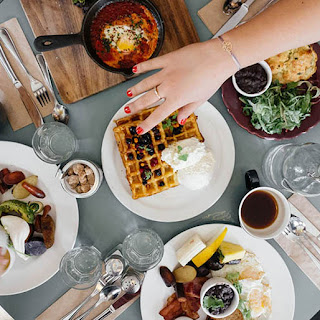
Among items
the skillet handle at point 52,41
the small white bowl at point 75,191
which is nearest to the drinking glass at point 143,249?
the small white bowl at point 75,191

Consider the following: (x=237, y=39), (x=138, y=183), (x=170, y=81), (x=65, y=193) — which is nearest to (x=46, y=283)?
(x=65, y=193)

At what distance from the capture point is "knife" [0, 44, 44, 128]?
6.25 feet

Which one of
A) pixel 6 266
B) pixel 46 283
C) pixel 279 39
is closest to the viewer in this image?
pixel 279 39

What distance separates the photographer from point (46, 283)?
1.97 m

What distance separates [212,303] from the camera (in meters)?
1.83

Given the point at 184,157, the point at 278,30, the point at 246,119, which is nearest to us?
the point at 278,30

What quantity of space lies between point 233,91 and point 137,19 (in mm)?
631

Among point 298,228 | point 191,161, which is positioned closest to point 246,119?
point 191,161

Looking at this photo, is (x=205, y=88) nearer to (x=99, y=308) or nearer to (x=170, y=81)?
(x=170, y=81)

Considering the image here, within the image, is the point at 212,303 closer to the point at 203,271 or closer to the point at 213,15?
the point at 203,271

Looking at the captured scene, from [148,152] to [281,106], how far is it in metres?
0.74

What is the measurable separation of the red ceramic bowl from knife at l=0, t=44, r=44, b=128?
100 cm

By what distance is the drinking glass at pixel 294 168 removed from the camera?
6.28ft

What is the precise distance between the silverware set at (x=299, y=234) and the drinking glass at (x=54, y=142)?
1258 mm
